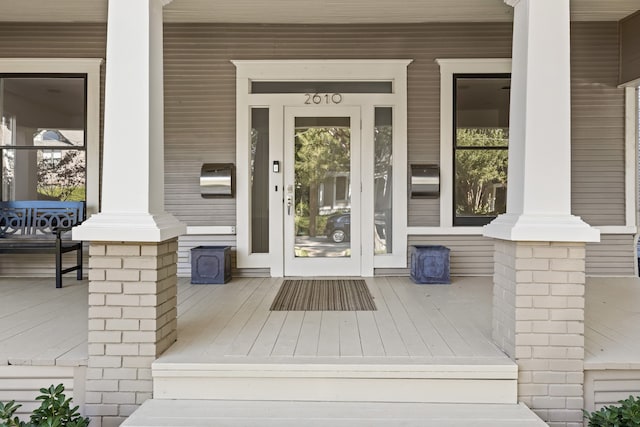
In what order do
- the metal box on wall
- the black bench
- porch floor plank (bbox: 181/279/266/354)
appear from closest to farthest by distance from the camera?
porch floor plank (bbox: 181/279/266/354) < the metal box on wall < the black bench

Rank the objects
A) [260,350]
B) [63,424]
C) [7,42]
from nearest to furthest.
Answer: [63,424] → [260,350] → [7,42]

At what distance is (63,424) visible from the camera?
6.77 feet

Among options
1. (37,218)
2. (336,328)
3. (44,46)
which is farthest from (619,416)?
(44,46)

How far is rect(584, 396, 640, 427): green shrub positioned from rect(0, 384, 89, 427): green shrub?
2.49 m

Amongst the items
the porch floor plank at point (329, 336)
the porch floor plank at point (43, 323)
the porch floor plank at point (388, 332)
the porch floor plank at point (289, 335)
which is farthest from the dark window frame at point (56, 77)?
the porch floor plank at point (388, 332)

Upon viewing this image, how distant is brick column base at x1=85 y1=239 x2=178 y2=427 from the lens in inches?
88.8

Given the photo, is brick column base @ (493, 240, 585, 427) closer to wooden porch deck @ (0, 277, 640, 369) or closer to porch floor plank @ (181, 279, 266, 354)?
wooden porch deck @ (0, 277, 640, 369)

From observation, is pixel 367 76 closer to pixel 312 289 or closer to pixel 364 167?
pixel 364 167

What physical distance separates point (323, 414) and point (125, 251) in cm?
131

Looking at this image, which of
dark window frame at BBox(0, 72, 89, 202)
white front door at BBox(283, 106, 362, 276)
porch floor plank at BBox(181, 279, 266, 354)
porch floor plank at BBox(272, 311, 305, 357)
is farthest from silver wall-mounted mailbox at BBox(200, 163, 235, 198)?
porch floor plank at BBox(272, 311, 305, 357)

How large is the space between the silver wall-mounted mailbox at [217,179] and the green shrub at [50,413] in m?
2.81

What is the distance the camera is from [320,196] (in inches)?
190

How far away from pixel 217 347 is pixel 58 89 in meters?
3.99

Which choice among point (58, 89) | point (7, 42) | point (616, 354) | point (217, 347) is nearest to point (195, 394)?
point (217, 347)
